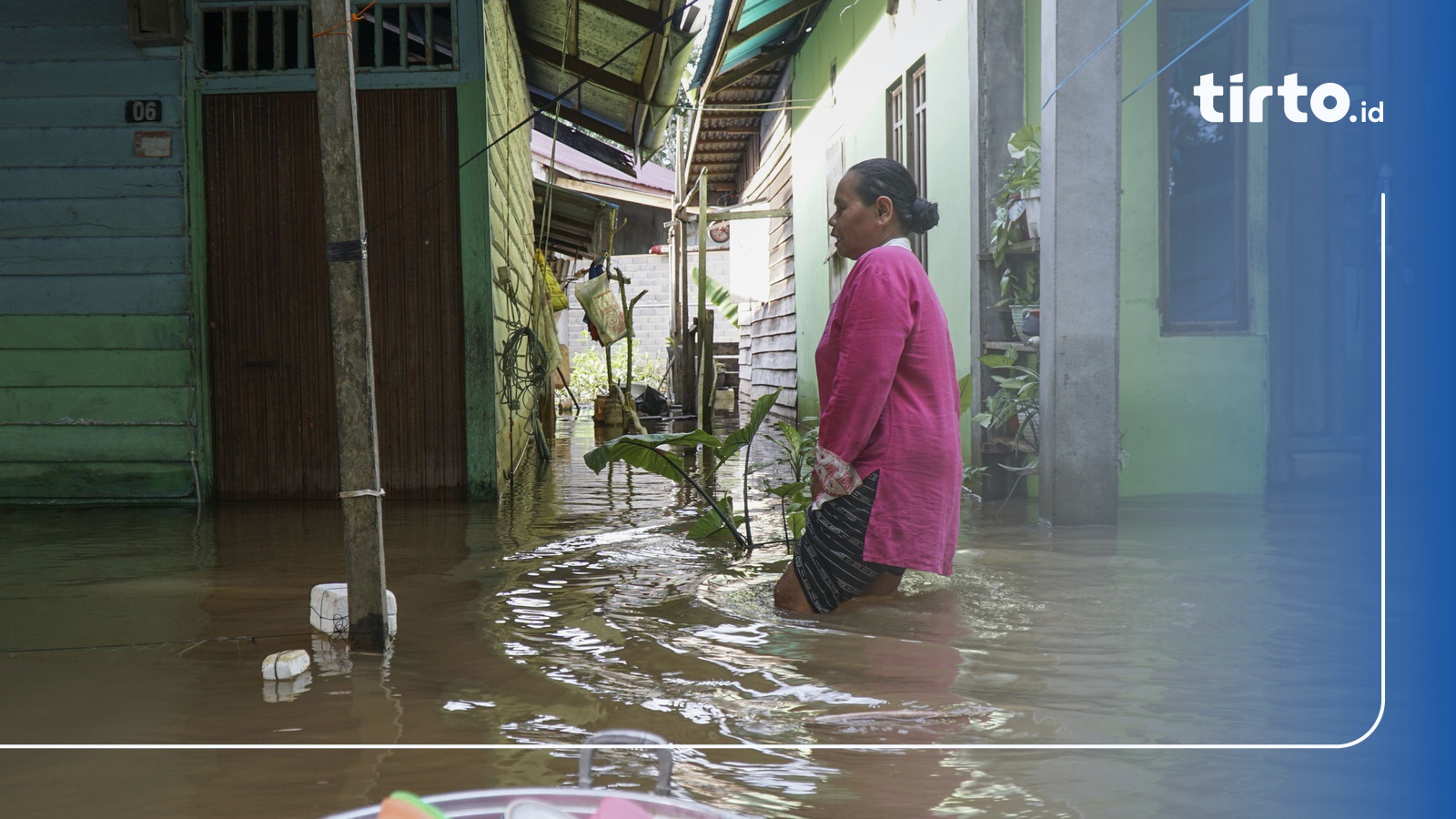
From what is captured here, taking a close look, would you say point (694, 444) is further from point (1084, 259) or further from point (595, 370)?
→ point (595, 370)

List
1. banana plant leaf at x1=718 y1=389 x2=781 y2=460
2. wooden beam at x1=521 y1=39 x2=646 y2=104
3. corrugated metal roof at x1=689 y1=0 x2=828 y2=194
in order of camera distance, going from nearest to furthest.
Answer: banana plant leaf at x1=718 y1=389 x2=781 y2=460 → wooden beam at x1=521 y1=39 x2=646 y2=104 → corrugated metal roof at x1=689 y1=0 x2=828 y2=194

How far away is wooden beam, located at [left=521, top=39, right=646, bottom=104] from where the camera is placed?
9.77 meters

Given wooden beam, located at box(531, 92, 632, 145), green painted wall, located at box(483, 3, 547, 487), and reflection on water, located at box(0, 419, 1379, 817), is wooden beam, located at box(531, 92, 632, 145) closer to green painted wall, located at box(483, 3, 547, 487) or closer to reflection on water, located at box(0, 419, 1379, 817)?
green painted wall, located at box(483, 3, 547, 487)

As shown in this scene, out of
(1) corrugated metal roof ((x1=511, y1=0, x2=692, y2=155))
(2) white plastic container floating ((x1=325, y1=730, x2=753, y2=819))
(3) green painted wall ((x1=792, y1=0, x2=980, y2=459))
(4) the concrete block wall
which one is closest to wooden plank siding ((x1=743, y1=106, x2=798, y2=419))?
(3) green painted wall ((x1=792, y1=0, x2=980, y2=459))

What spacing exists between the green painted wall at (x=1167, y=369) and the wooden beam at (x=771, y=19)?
5418 mm

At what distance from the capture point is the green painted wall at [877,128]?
7664 millimetres

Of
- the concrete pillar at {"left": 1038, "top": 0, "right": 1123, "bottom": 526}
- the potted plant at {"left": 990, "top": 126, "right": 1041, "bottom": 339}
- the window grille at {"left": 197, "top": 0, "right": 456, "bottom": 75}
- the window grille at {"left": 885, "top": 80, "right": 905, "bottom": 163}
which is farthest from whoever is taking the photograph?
the window grille at {"left": 885, "top": 80, "right": 905, "bottom": 163}

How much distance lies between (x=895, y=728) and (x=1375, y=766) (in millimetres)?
947

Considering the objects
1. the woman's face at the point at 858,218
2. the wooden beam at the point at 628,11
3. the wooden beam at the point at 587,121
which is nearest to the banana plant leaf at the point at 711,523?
the woman's face at the point at 858,218

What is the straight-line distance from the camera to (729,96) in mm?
16391

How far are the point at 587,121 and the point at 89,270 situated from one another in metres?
6.20

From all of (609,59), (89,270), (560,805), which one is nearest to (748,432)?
(609,59)

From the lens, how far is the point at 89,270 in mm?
7012

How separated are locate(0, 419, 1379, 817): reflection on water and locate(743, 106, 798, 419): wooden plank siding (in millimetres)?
10130
